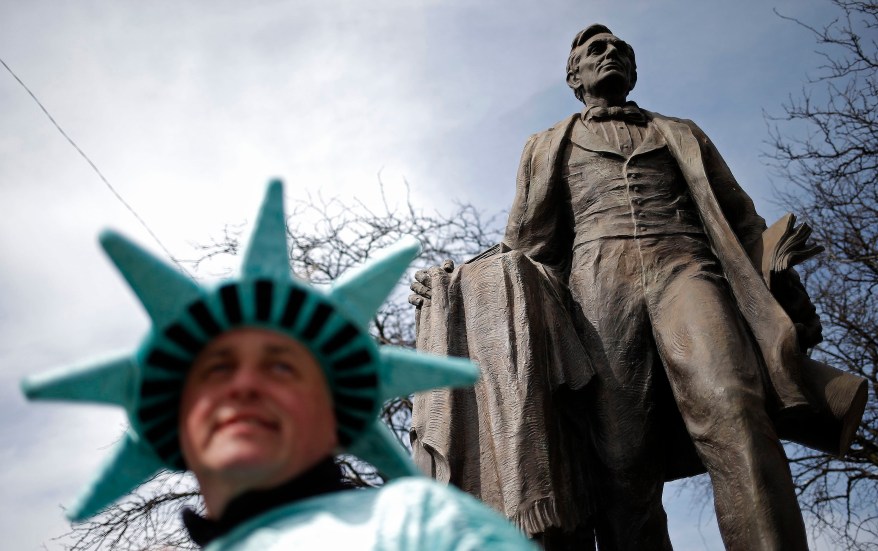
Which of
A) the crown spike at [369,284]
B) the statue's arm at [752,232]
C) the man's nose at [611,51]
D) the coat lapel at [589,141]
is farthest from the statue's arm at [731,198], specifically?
the crown spike at [369,284]

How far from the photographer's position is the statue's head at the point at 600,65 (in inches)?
235

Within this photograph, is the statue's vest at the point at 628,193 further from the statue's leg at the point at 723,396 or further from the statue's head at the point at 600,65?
the statue's head at the point at 600,65

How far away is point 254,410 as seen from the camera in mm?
1985

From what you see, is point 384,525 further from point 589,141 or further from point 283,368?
point 589,141

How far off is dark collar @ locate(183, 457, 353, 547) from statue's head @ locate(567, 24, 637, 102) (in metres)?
4.22

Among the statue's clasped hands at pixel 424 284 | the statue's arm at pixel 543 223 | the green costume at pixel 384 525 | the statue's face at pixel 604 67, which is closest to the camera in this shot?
A: the green costume at pixel 384 525

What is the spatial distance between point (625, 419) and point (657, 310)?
507mm

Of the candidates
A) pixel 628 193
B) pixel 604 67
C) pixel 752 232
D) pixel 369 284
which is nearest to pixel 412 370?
pixel 369 284

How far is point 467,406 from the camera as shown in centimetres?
490

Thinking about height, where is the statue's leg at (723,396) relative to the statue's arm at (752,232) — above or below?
below

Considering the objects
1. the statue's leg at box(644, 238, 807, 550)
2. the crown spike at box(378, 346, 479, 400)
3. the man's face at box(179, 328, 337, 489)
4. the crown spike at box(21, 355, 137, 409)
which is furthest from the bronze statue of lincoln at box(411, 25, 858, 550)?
the crown spike at box(21, 355, 137, 409)

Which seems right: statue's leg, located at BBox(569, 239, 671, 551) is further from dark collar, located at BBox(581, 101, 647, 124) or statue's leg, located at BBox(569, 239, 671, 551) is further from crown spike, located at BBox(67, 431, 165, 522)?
crown spike, located at BBox(67, 431, 165, 522)

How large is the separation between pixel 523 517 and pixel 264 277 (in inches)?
102

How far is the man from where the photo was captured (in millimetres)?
1959
